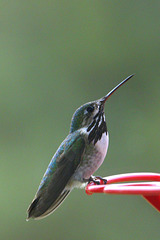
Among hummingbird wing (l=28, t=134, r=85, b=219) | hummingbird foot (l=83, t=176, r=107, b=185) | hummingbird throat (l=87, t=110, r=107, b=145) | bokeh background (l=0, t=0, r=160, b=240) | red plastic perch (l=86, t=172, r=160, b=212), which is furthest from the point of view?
bokeh background (l=0, t=0, r=160, b=240)

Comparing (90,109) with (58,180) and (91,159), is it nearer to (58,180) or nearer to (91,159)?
(91,159)

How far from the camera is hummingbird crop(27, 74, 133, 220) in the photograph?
314cm

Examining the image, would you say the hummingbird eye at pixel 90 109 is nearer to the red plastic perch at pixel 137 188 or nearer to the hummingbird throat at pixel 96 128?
the hummingbird throat at pixel 96 128

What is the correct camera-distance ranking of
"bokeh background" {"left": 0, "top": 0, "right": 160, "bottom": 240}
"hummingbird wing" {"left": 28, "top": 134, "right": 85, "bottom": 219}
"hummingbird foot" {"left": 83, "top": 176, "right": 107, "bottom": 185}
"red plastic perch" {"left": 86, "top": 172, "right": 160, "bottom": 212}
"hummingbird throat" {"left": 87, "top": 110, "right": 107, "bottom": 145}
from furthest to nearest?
"bokeh background" {"left": 0, "top": 0, "right": 160, "bottom": 240} < "hummingbird throat" {"left": 87, "top": 110, "right": 107, "bottom": 145} < "hummingbird wing" {"left": 28, "top": 134, "right": 85, "bottom": 219} < "hummingbird foot" {"left": 83, "top": 176, "right": 107, "bottom": 185} < "red plastic perch" {"left": 86, "top": 172, "right": 160, "bottom": 212}

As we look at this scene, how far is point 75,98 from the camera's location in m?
7.27

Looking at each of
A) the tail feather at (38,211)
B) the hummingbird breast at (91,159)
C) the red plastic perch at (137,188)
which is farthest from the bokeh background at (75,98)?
the red plastic perch at (137,188)

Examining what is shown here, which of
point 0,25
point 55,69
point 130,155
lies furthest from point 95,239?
point 0,25

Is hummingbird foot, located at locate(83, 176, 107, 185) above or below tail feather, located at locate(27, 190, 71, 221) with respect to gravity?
above

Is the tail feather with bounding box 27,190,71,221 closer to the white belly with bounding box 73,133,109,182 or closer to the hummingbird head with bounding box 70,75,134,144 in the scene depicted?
the white belly with bounding box 73,133,109,182

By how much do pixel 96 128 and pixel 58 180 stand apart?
0.47 metres

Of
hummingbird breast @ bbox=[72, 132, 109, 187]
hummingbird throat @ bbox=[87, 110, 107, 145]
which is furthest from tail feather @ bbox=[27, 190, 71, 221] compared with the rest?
hummingbird throat @ bbox=[87, 110, 107, 145]

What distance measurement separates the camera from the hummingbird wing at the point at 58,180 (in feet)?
10.2

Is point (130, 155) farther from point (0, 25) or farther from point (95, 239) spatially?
point (0, 25)

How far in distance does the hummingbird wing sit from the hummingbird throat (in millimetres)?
78
